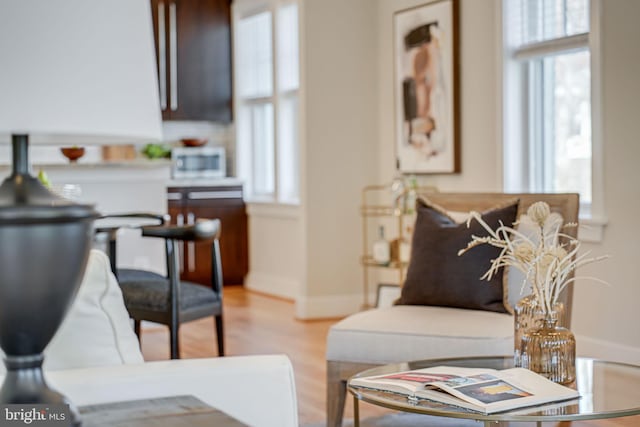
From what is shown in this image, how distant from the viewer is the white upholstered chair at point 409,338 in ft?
10.5

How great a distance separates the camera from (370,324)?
133 inches

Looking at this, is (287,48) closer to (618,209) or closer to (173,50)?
(173,50)

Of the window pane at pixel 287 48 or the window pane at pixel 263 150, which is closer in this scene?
the window pane at pixel 287 48

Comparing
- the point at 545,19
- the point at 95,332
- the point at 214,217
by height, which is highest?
the point at 545,19

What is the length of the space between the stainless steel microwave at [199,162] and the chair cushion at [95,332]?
6.31 metres

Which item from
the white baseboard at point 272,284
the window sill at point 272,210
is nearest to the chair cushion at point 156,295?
the white baseboard at point 272,284

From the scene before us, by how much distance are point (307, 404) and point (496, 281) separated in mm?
1007

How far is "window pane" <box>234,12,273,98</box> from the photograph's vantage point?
25.4 feet

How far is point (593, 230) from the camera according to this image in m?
4.73

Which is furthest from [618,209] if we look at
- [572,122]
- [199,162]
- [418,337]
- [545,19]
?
[199,162]

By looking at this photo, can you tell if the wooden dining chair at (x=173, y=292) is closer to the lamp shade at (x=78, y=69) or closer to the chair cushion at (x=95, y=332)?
the chair cushion at (x=95, y=332)

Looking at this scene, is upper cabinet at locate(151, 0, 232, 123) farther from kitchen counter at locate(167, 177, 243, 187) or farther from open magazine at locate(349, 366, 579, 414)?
open magazine at locate(349, 366, 579, 414)

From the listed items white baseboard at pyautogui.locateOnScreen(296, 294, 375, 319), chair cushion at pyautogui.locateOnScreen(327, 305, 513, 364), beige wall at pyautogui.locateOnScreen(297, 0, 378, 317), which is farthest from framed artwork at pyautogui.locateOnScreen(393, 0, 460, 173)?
chair cushion at pyautogui.locateOnScreen(327, 305, 513, 364)

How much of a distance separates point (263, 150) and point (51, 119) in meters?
7.03
